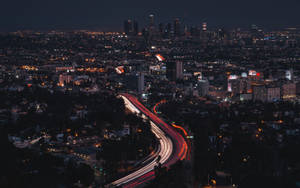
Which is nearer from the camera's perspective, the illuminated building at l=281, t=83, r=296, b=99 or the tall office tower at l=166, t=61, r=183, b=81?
the illuminated building at l=281, t=83, r=296, b=99

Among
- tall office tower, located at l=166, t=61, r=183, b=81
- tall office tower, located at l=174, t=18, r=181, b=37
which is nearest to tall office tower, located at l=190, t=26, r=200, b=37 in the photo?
tall office tower, located at l=174, t=18, r=181, b=37

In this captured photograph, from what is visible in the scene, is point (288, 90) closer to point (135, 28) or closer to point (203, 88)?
point (203, 88)

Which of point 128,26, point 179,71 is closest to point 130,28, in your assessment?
point 128,26

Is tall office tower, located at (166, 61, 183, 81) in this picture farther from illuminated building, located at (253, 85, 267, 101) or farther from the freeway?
the freeway

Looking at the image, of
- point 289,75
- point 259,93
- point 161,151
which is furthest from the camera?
point 289,75

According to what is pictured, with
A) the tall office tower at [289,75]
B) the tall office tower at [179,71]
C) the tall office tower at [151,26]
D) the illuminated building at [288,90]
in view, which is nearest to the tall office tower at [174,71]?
the tall office tower at [179,71]

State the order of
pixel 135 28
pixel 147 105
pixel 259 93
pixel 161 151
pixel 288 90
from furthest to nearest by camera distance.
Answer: pixel 135 28 → pixel 288 90 → pixel 259 93 → pixel 147 105 → pixel 161 151

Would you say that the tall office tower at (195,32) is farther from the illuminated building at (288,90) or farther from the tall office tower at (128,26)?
the illuminated building at (288,90)

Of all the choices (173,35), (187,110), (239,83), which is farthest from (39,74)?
(173,35)
